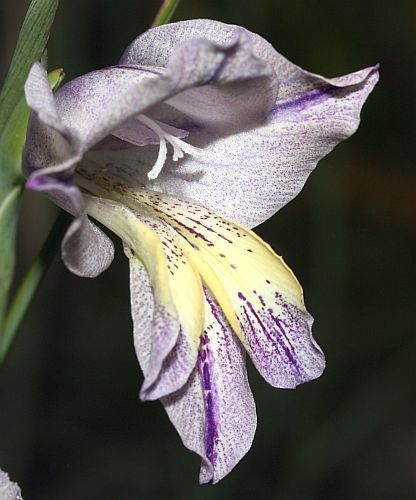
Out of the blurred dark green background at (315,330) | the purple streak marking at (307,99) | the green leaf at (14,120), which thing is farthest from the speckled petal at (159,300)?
the blurred dark green background at (315,330)

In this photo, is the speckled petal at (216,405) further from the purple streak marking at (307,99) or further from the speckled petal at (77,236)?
the purple streak marking at (307,99)

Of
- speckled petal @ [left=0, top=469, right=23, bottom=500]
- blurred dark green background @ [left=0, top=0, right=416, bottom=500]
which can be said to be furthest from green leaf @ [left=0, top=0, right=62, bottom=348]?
blurred dark green background @ [left=0, top=0, right=416, bottom=500]

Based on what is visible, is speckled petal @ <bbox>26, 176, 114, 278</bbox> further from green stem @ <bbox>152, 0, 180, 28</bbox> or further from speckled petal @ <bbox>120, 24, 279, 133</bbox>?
green stem @ <bbox>152, 0, 180, 28</bbox>

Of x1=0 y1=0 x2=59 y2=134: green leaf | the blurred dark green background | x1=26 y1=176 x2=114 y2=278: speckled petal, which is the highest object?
x1=0 y1=0 x2=59 y2=134: green leaf

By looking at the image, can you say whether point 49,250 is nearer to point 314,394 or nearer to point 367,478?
point 314,394

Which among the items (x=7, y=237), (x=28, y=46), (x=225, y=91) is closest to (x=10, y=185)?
(x=7, y=237)

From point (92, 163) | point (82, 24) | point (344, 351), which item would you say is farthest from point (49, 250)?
point (344, 351)

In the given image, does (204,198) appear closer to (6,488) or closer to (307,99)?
(307,99)
